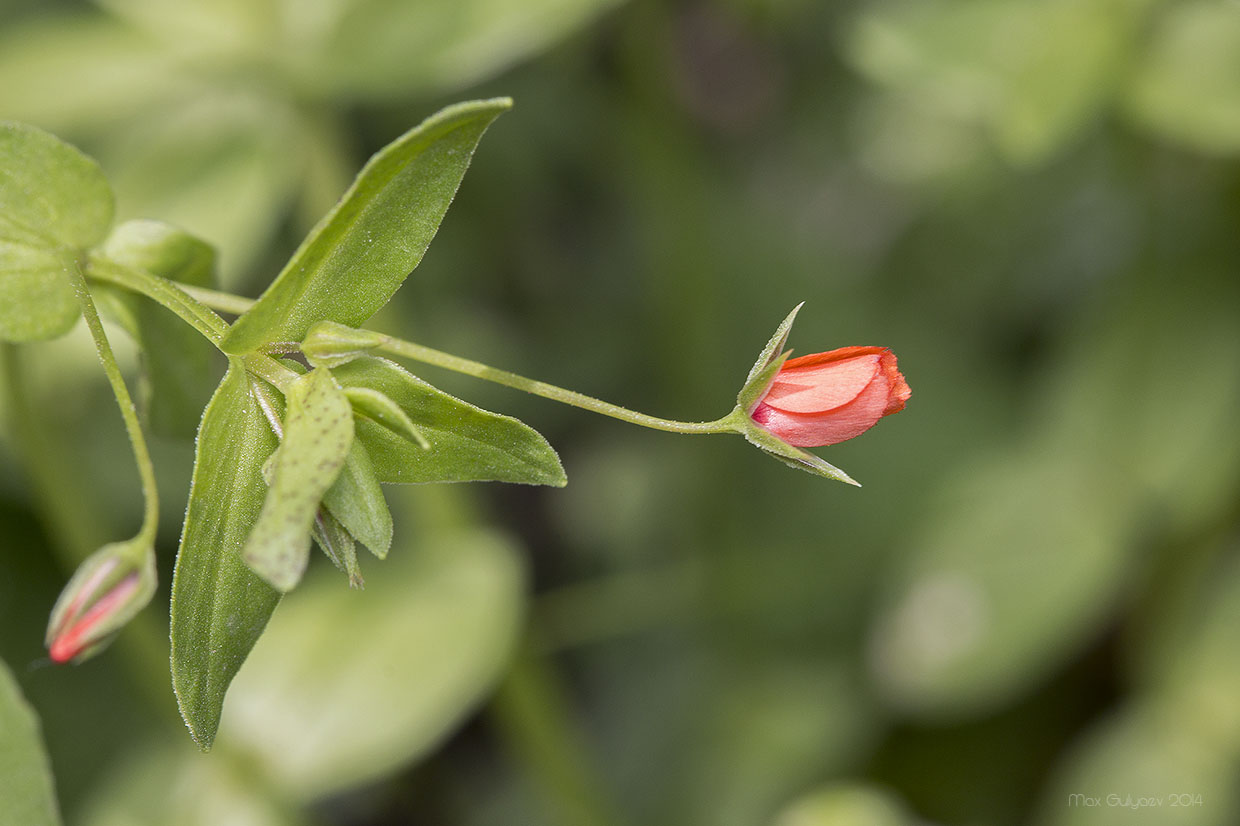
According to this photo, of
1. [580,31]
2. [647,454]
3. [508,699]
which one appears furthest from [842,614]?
[580,31]

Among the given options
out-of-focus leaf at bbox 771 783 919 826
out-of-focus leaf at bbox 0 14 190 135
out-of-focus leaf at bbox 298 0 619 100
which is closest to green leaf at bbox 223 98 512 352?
out-of-focus leaf at bbox 298 0 619 100

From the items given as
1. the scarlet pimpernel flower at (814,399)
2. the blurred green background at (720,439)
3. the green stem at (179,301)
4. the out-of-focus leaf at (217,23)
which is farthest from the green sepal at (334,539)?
the out-of-focus leaf at (217,23)

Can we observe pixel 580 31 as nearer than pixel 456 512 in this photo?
No

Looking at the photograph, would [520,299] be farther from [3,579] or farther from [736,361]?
[3,579]

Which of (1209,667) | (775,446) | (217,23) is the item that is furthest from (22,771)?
(1209,667)

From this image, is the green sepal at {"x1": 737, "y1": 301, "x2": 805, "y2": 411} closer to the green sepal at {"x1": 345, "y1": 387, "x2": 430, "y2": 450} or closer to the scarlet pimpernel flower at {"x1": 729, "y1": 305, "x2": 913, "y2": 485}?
the scarlet pimpernel flower at {"x1": 729, "y1": 305, "x2": 913, "y2": 485}

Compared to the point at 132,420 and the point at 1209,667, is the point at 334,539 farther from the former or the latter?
the point at 1209,667

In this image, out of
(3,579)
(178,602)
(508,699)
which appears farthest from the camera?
(3,579)

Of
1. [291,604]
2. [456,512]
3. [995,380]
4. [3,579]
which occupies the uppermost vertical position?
[995,380]
